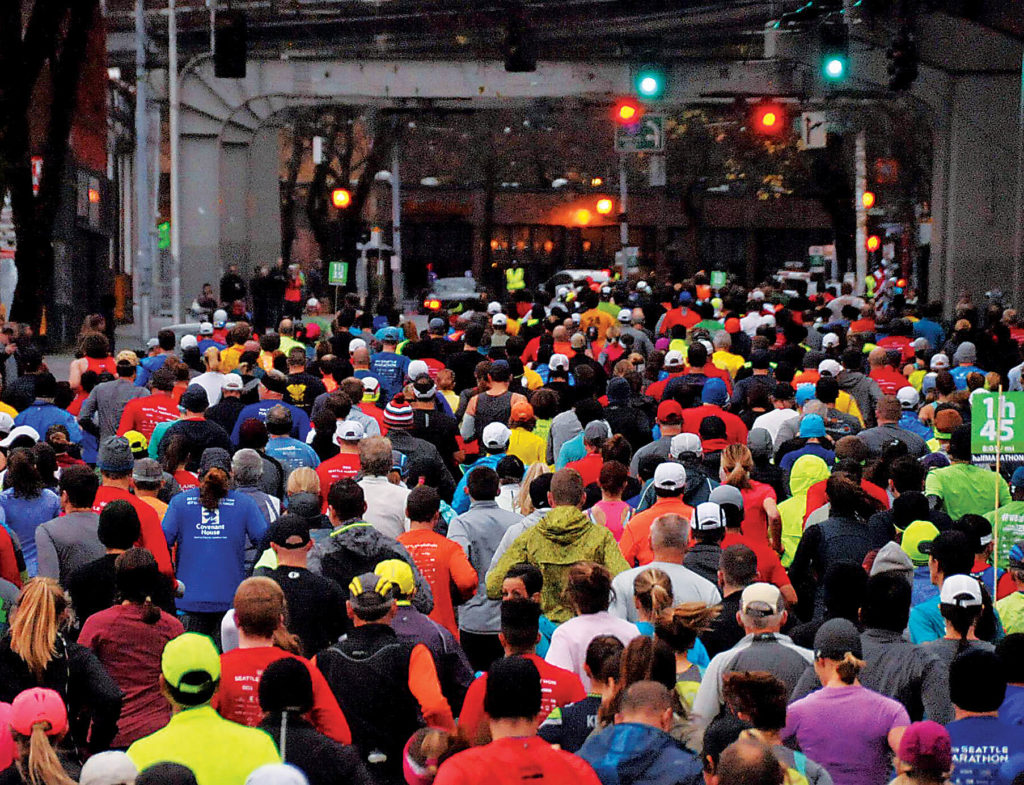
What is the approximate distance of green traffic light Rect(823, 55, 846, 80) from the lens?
1011 inches

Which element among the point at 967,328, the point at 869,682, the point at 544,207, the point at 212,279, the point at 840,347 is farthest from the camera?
the point at 544,207

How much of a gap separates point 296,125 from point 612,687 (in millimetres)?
54105

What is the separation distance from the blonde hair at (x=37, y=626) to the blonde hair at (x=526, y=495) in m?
3.64

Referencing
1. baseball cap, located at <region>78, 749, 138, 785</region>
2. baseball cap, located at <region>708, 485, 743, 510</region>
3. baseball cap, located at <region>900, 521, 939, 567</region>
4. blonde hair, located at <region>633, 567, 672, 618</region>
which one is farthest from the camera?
baseball cap, located at <region>708, 485, 743, 510</region>

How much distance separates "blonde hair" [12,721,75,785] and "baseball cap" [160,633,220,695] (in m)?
0.43

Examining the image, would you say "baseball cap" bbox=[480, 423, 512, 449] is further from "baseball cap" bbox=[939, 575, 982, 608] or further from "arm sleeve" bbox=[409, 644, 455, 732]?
"baseball cap" bbox=[939, 575, 982, 608]

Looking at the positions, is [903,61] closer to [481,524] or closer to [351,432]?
[351,432]

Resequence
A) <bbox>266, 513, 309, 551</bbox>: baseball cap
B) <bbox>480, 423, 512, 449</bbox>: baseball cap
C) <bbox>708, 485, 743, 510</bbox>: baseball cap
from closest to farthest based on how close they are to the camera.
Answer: <bbox>266, 513, 309, 551</bbox>: baseball cap → <bbox>708, 485, 743, 510</bbox>: baseball cap → <bbox>480, 423, 512, 449</bbox>: baseball cap

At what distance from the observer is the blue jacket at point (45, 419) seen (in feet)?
41.6

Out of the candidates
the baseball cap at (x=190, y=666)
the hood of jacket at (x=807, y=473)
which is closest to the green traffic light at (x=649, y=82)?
the hood of jacket at (x=807, y=473)

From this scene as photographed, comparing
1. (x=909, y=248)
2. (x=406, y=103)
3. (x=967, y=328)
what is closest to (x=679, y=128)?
(x=909, y=248)

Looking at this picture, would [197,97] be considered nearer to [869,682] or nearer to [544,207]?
[869,682]

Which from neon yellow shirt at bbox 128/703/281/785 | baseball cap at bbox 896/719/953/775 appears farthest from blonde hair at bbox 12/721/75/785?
baseball cap at bbox 896/719/953/775

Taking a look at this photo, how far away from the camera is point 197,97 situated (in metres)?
35.4
